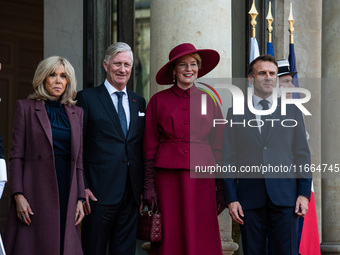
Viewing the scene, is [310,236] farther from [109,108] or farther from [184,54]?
[109,108]

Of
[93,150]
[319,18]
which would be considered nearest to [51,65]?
[93,150]

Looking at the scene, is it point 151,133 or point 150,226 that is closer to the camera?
point 150,226

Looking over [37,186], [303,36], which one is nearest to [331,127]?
[303,36]

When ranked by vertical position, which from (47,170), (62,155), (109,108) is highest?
(109,108)

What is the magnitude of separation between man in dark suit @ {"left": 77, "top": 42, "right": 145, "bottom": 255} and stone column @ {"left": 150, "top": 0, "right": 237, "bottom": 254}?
96cm

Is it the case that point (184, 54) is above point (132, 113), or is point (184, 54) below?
above

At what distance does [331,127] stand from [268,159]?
12.8 feet

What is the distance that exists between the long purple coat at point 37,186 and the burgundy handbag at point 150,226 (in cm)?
54

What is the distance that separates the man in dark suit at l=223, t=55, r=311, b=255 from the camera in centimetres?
521

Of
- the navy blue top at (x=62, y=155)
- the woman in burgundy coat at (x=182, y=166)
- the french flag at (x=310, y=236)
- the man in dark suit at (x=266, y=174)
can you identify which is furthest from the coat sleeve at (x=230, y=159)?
the french flag at (x=310, y=236)

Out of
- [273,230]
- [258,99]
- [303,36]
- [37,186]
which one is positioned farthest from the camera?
[303,36]

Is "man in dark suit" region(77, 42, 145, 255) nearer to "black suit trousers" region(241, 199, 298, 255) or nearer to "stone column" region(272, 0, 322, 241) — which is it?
"black suit trousers" region(241, 199, 298, 255)

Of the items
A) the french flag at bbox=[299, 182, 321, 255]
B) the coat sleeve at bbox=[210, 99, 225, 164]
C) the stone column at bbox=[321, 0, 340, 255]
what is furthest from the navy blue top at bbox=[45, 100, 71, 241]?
the stone column at bbox=[321, 0, 340, 255]

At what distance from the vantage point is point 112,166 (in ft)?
17.2
